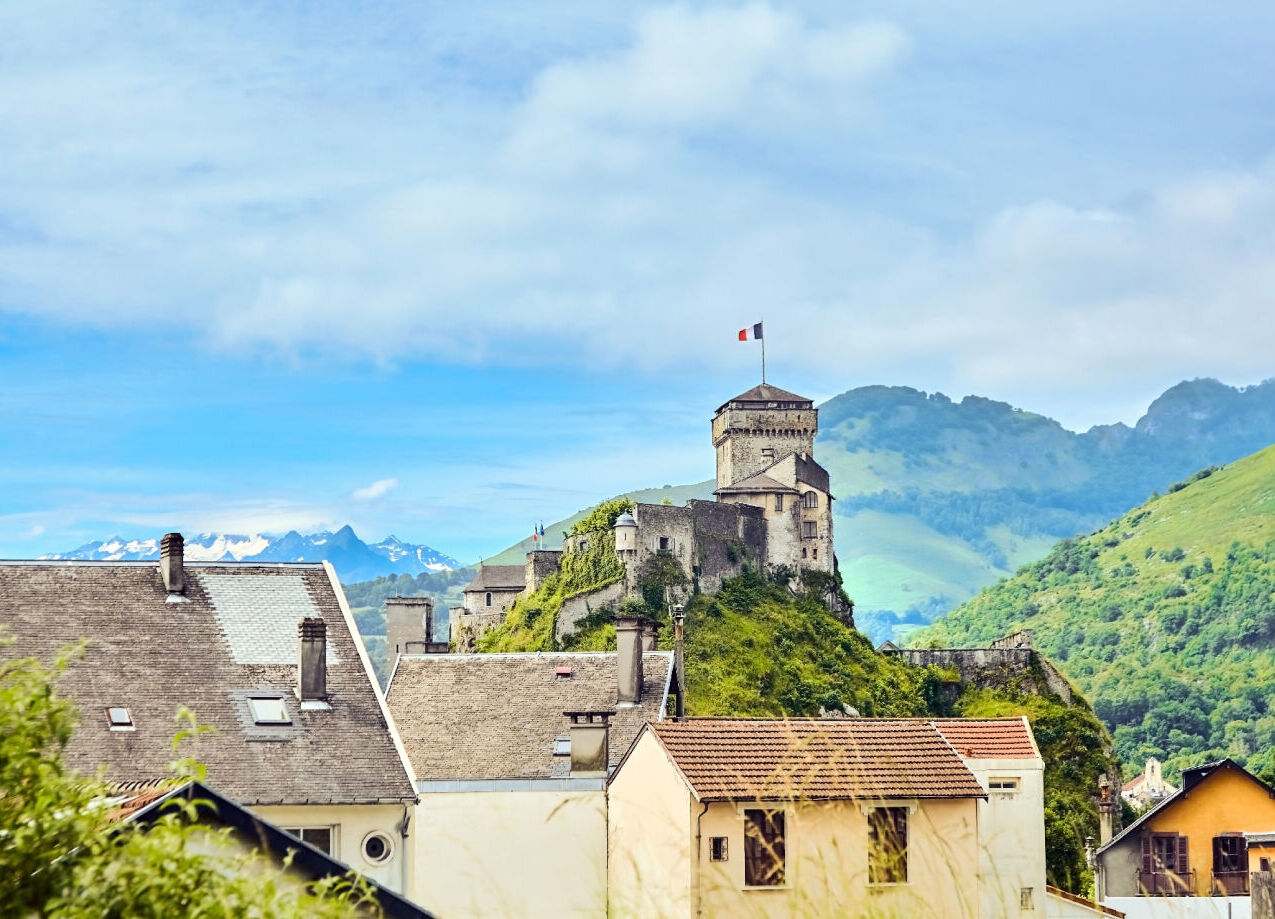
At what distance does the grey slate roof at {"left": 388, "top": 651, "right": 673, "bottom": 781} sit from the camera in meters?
37.1

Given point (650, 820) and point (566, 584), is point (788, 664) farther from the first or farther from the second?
point (650, 820)

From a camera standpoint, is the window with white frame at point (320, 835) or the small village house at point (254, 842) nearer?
the small village house at point (254, 842)

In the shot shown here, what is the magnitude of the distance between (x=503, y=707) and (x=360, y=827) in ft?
36.1

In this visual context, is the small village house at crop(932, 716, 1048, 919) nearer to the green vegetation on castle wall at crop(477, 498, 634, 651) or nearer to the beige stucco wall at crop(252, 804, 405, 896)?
the beige stucco wall at crop(252, 804, 405, 896)

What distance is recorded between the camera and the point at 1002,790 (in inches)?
1342

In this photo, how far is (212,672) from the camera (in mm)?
29359

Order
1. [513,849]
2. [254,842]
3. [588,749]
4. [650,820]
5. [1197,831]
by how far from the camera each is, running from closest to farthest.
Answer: [254,842] < [650,820] < [513,849] < [588,749] < [1197,831]

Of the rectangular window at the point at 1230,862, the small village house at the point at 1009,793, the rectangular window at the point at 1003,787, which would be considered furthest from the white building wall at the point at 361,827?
the rectangular window at the point at 1230,862

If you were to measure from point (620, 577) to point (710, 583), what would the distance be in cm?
572

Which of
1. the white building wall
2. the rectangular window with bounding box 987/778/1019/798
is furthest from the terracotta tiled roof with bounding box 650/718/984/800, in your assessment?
the white building wall

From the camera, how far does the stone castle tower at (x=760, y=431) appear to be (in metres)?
113

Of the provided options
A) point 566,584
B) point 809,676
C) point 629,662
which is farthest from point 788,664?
point 629,662

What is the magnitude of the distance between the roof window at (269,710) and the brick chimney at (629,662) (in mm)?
11624

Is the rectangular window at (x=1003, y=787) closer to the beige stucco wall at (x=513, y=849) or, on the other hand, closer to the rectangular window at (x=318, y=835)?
the beige stucco wall at (x=513, y=849)
